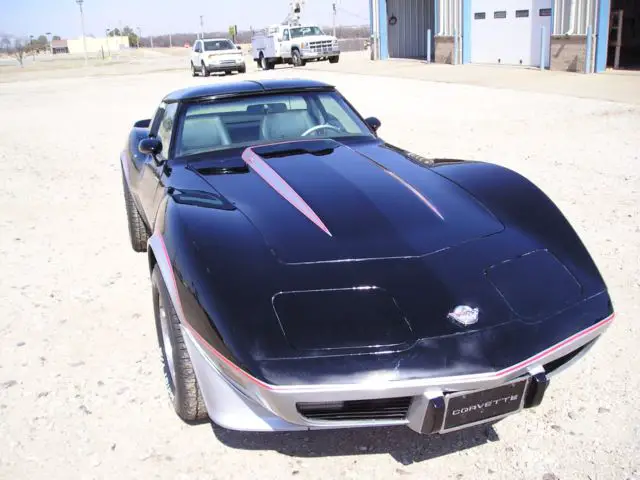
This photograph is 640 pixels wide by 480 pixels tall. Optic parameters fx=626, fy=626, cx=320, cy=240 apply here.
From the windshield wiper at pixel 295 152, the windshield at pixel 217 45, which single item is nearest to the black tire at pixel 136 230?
the windshield wiper at pixel 295 152

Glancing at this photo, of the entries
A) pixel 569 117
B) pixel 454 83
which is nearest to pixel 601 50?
pixel 454 83

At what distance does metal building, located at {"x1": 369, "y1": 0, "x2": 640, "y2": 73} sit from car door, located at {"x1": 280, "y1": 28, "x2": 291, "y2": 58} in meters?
4.04

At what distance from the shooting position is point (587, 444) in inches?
107

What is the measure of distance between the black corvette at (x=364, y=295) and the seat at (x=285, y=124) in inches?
26.8

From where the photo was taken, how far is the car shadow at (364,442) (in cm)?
274

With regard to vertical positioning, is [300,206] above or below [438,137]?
above

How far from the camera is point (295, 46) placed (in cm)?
2980

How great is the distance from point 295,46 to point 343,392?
2930cm

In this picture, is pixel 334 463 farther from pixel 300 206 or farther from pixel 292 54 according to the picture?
pixel 292 54

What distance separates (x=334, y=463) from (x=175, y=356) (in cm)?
82

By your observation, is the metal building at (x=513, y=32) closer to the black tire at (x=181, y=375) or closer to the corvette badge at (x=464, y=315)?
the corvette badge at (x=464, y=315)

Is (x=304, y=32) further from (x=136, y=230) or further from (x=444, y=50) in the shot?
(x=136, y=230)

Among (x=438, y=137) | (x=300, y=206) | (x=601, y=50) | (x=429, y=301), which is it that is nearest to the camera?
(x=429, y=301)

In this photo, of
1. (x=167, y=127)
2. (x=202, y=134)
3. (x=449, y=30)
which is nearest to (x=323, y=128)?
(x=202, y=134)
